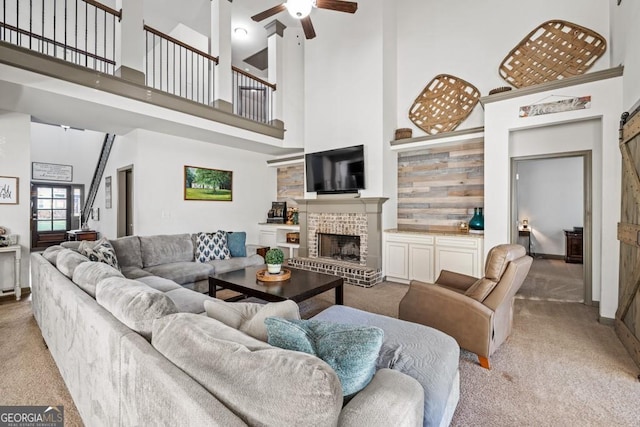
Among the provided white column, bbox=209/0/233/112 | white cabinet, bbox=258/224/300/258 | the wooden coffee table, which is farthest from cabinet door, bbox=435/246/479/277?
white column, bbox=209/0/233/112

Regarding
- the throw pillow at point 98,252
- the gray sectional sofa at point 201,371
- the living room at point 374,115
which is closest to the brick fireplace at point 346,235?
the living room at point 374,115

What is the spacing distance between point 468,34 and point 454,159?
1.98 metres

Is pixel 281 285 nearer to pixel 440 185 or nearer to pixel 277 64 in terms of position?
pixel 440 185

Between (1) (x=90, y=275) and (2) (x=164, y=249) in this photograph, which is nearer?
(1) (x=90, y=275)

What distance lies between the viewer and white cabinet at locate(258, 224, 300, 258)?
636 centimetres

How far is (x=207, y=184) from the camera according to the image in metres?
5.68

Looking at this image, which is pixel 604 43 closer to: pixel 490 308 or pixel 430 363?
pixel 490 308

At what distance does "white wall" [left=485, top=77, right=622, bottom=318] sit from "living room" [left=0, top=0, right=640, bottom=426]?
12 millimetres

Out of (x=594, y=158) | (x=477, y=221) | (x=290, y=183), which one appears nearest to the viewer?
(x=594, y=158)

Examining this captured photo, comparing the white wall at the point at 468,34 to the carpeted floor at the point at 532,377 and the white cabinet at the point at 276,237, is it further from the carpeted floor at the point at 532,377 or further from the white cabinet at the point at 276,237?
the white cabinet at the point at 276,237

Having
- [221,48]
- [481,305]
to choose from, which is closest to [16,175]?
[221,48]

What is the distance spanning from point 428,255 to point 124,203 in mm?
5680

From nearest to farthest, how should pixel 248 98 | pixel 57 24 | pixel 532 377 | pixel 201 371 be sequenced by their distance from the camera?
pixel 201 371 → pixel 532 377 → pixel 57 24 → pixel 248 98

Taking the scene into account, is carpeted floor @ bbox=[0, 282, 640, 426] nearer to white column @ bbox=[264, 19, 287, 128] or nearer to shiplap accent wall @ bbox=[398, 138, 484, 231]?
shiplap accent wall @ bbox=[398, 138, 484, 231]
